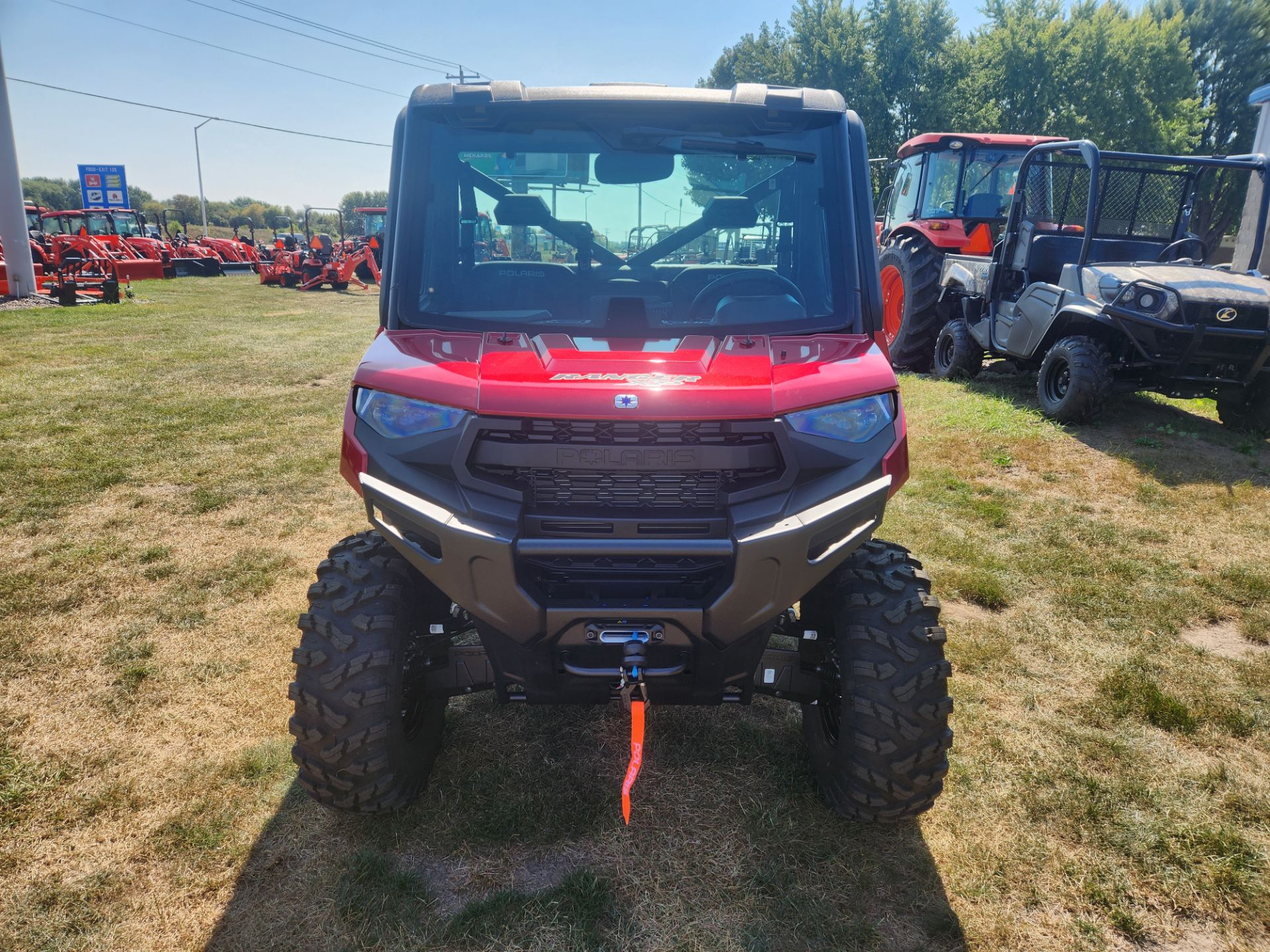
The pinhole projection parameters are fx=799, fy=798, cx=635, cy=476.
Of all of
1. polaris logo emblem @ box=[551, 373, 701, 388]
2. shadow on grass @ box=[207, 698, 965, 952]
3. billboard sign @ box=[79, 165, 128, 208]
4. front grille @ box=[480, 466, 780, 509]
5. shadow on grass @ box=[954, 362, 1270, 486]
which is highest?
billboard sign @ box=[79, 165, 128, 208]

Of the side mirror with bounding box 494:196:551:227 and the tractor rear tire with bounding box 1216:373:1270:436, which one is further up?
the side mirror with bounding box 494:196:551:227

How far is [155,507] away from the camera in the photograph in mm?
5262

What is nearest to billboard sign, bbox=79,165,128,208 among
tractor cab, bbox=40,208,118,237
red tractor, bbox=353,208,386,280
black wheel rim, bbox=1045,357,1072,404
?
tractor cab, bbox=40,208,118,237

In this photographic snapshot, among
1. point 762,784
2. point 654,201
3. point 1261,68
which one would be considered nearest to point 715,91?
point 654,201

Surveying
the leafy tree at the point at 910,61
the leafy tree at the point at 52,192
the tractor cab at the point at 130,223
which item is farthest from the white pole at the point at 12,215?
the leafy tree at the point at 52,192

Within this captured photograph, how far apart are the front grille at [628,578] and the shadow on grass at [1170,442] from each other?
17.1ft

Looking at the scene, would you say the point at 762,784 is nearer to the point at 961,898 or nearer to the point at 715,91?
the point at 961,898

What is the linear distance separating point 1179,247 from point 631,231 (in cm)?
656

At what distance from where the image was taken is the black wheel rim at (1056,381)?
6938 millimetres

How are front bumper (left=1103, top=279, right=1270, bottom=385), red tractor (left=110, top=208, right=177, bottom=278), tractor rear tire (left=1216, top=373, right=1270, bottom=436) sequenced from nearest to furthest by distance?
front bumper (left=1103, top=279, right=1270, bottom=385), tractor rear tire (left=1216, top=373, right=1270, bottom=436), red tractor (left=110, top=208, right=177, bottom=278)

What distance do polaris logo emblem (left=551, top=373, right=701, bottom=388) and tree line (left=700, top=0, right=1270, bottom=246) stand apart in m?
33.0

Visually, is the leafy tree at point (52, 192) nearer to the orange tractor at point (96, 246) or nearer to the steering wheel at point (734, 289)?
the orange tractor at point (96, 246)

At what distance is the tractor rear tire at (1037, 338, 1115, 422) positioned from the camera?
257 inches

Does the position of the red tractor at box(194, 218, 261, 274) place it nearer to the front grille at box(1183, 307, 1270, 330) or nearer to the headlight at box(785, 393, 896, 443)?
the front grille at box(1183, 307, 1270, 330)
